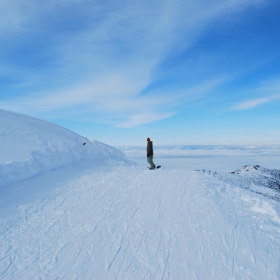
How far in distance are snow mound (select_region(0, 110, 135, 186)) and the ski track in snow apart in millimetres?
2428

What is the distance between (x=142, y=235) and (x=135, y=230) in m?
0.33

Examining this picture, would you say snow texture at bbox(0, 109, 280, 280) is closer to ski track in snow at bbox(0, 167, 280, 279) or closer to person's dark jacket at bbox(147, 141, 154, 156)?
ski track in snow at bbox(0, 167, 280, 279)

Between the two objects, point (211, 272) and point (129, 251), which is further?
point (129, 251)

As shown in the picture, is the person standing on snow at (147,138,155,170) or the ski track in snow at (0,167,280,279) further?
the person standing on snow at (147,138,155,170)

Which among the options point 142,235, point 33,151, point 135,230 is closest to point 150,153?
point 33,151

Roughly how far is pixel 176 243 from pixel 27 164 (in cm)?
902

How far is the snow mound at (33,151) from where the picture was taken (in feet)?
37.9

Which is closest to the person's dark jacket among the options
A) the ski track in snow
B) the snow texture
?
the snow texture

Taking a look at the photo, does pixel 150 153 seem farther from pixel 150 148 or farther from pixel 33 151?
pixel 33 151

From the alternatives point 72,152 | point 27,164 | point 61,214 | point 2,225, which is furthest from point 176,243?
point 72,152

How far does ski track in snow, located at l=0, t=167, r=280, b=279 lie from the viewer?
5812 millimetres

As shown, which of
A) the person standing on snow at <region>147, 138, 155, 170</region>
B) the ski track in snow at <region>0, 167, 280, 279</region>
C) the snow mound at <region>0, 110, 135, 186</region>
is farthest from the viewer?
the person standing on snow at <region>147, 138, 155, 170</region>

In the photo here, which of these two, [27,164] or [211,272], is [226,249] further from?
[27,164]

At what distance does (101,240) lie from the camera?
686 cm
